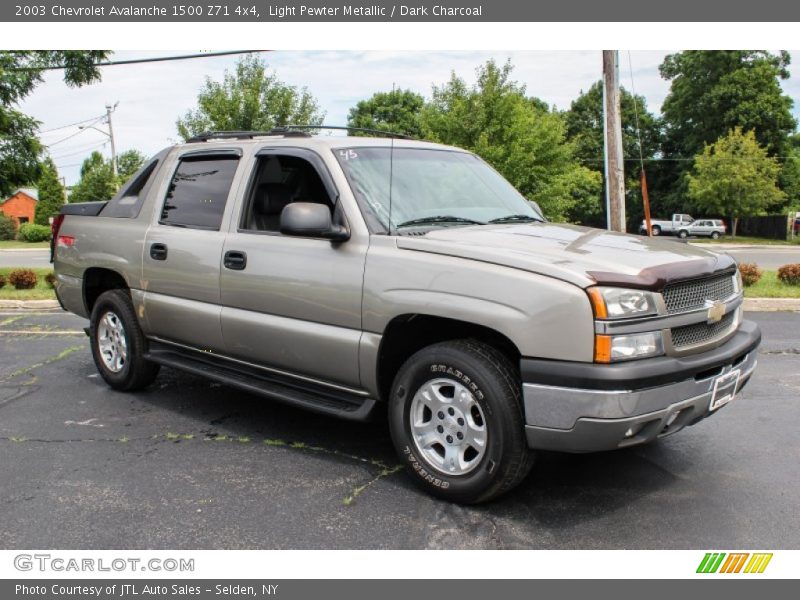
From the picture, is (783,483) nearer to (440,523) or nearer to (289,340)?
(440,523)

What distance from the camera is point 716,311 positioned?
3758 millimetres

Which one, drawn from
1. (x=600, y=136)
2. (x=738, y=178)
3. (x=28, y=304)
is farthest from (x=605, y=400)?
(x=600, y=136)

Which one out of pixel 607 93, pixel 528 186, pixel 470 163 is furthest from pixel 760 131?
pixel 470 163

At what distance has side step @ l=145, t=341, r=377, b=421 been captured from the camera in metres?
4.25

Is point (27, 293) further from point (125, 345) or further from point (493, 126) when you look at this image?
point (493, 126)

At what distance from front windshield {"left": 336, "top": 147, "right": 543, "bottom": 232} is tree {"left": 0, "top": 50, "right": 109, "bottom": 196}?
1395cm

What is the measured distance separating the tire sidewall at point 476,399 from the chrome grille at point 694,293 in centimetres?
94

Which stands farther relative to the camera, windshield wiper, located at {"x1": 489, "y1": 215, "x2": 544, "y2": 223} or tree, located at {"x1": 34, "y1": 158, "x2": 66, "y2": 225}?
tree, located at {"x1": 34, "y1": 158, "x2": 66, "y2": 225}

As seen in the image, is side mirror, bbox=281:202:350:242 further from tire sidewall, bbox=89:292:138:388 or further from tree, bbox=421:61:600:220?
tree, bbox=421:61:600:220

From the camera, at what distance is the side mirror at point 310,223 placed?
4062mm

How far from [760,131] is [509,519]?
→ 204 feet

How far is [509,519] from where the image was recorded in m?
3.67

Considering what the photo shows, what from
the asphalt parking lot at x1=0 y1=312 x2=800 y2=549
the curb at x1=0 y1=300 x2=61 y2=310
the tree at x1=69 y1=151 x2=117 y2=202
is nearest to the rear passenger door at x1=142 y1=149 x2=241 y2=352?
the asphalt parking lot at x1=0 y1=312 x2=800 y2=549

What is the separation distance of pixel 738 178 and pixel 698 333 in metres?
49.1
